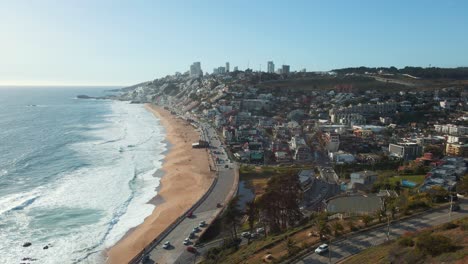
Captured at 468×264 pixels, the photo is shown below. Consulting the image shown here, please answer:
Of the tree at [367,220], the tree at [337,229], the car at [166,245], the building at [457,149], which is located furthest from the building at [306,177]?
the building at [457,149]

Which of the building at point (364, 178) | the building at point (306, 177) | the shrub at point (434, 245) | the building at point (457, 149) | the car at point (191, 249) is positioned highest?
the shrub at point (434, 245)

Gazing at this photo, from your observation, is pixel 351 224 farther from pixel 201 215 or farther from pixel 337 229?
pixel 201 215

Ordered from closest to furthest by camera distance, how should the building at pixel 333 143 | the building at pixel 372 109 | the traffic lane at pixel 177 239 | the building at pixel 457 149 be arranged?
the traffic lane at pixel 177 239 < the building at pixel 457 149 < the building at pixel 333 143 < the building at pixel 372 109

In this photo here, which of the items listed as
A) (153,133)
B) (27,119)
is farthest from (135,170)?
(27,119)

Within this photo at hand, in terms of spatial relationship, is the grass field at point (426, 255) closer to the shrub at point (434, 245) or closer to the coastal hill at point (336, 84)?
the shrub at point (434, 245)

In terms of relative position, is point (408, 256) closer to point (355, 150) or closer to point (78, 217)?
point (78, 217)

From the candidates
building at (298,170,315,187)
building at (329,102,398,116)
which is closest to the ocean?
building at (298,170,315,187)
